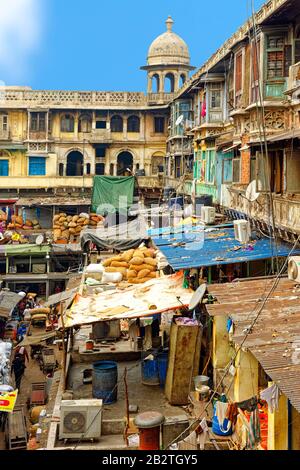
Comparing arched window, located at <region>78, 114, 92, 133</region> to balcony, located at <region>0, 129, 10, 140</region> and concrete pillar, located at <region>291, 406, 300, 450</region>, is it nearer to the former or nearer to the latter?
balcony, located at <region>0, 129, 10, 140</region>

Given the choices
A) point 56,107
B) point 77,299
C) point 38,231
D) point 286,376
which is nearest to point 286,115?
point 77,299

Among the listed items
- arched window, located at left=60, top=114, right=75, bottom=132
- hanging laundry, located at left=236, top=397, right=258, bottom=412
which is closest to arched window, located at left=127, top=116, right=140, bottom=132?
arched window, located at left=60, top=114, right=75, bottom=132

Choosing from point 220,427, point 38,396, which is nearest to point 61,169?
point 38,396

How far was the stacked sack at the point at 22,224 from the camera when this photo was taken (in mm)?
39269

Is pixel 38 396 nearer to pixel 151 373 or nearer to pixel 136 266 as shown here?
pixel 136 266

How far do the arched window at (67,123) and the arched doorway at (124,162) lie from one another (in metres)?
4.39

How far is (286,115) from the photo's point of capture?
18.5 m

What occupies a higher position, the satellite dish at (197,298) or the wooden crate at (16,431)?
the satellite dish at (197,298)

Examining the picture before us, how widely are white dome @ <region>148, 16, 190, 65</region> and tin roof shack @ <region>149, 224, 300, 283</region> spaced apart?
30.3 metres

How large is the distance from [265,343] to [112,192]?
31373 mm

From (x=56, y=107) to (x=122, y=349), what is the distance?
31591 mm

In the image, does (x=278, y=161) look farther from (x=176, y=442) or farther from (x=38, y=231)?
(x=38, y=231)

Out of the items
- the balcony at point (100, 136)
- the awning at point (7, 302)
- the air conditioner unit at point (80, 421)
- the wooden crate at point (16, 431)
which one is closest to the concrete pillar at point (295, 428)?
the air conditioner unit at point (80, 421)

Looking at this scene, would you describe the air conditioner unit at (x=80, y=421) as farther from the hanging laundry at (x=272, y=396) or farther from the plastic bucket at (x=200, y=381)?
the hanging laundry at (x=272, y=396)
